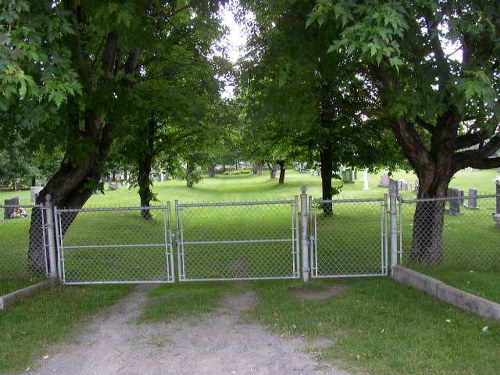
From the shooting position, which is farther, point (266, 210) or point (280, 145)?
point (266, 210)

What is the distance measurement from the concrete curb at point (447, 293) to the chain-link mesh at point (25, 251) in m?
5.95

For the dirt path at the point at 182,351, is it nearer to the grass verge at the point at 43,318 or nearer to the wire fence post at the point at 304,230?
the grass verge at the point at 43,318

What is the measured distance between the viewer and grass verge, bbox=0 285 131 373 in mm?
5329

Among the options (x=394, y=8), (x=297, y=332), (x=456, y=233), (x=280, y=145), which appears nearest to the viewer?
(x=394, y=8)

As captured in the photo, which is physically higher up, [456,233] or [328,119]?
[328,119]

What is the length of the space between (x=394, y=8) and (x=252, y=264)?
6.71 m

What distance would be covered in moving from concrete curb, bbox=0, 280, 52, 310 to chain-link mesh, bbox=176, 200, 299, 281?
226 cm

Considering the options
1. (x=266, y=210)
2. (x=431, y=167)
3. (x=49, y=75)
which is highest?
(x=49, y=75)

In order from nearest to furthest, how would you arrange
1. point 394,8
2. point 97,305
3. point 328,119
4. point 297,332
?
point 394,8 < point 297,332 < point 97,305 < point 328,119

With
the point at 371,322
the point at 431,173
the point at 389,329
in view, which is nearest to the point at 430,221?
the point at 431,173

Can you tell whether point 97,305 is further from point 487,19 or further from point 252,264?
point 487,19

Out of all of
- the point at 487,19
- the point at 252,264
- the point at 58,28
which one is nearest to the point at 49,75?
the point at 58,28

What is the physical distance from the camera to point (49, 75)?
532cm

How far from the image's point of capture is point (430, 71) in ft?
21.5
